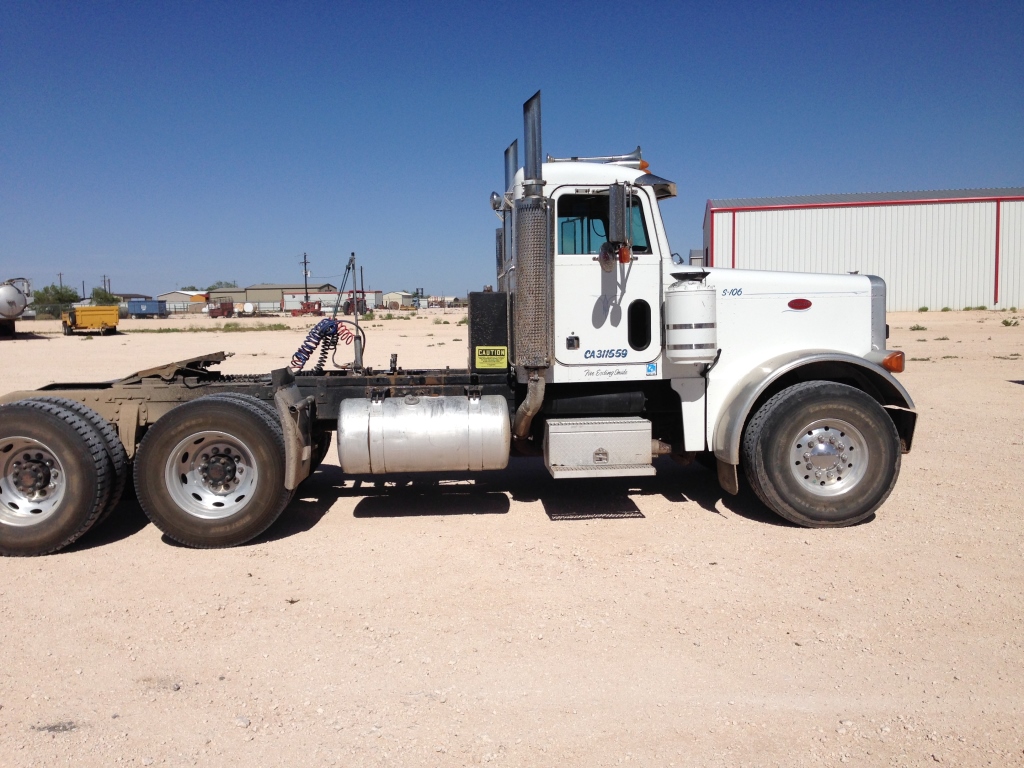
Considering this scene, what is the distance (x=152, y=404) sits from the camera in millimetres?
6074

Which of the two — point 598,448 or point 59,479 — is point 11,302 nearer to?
point 59,479

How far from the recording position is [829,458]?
6098 mm

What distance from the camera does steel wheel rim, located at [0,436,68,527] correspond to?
570 cm

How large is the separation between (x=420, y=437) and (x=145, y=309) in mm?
84326

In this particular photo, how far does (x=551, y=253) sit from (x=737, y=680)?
11.7 feet

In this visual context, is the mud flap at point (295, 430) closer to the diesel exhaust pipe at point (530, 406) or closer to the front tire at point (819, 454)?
the diesel exhaust pipe at point (530, 406)

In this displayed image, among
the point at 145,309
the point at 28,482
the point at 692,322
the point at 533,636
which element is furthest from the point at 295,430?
the point at 145,309

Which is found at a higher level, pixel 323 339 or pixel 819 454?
pixel 323 339

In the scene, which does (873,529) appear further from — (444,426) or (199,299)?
(199,299)

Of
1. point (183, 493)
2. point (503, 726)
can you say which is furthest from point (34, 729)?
point (183, 493)

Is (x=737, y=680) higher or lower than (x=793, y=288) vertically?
lower

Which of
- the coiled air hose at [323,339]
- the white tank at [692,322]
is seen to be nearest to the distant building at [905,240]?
the coiled air hose at [323,339]

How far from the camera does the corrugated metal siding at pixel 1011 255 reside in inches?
1430

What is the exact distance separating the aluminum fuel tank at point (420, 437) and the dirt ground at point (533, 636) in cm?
55
